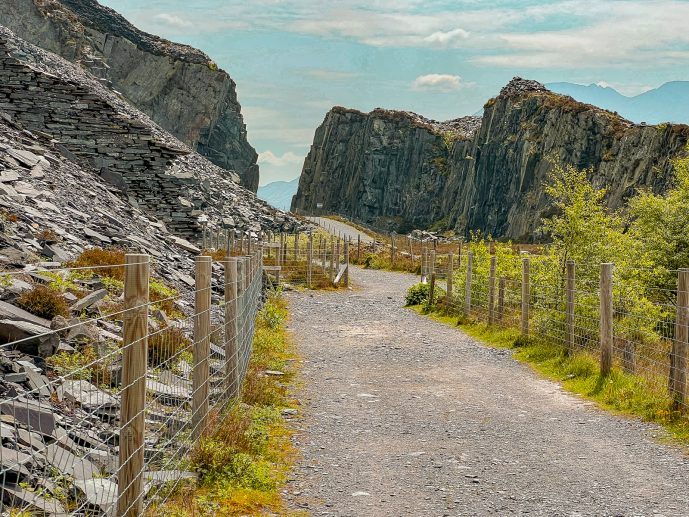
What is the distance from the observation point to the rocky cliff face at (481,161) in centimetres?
8875

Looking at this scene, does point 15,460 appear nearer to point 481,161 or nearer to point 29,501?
point 29,501

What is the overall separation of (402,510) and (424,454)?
1.95m

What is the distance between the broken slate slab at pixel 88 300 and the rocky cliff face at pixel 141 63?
110m

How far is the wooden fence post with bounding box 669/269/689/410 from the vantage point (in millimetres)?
10047

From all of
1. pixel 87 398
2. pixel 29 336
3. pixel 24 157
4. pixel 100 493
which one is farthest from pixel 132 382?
pixel 24 157

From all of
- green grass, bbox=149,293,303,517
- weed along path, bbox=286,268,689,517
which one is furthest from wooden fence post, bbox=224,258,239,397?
weed along path, bbox=286,268,689,517

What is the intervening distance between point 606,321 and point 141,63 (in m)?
128

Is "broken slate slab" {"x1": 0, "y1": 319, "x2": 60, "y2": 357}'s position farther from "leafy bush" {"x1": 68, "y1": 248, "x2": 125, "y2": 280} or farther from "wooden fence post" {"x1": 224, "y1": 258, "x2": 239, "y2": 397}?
"leafy bush" {"x1": 68, "y1": 248, "x2": 125, "y2": 280}

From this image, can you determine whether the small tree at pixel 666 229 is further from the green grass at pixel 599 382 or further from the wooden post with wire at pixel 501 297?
the green grass at pixel 599 382

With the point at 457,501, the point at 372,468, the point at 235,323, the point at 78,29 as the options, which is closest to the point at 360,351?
the point at 235,323

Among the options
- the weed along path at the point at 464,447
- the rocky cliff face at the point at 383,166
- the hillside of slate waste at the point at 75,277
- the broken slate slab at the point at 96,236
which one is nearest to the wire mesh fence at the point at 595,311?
the weed along path at the point at 464,447

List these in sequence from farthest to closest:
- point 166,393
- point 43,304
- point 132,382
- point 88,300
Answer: point 88,300, point 43,304, point 166,393, point 132,382

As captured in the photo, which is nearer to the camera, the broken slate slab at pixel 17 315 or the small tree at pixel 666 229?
the broken slate slab at pixel 17 315

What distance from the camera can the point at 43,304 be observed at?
8.95 metres
